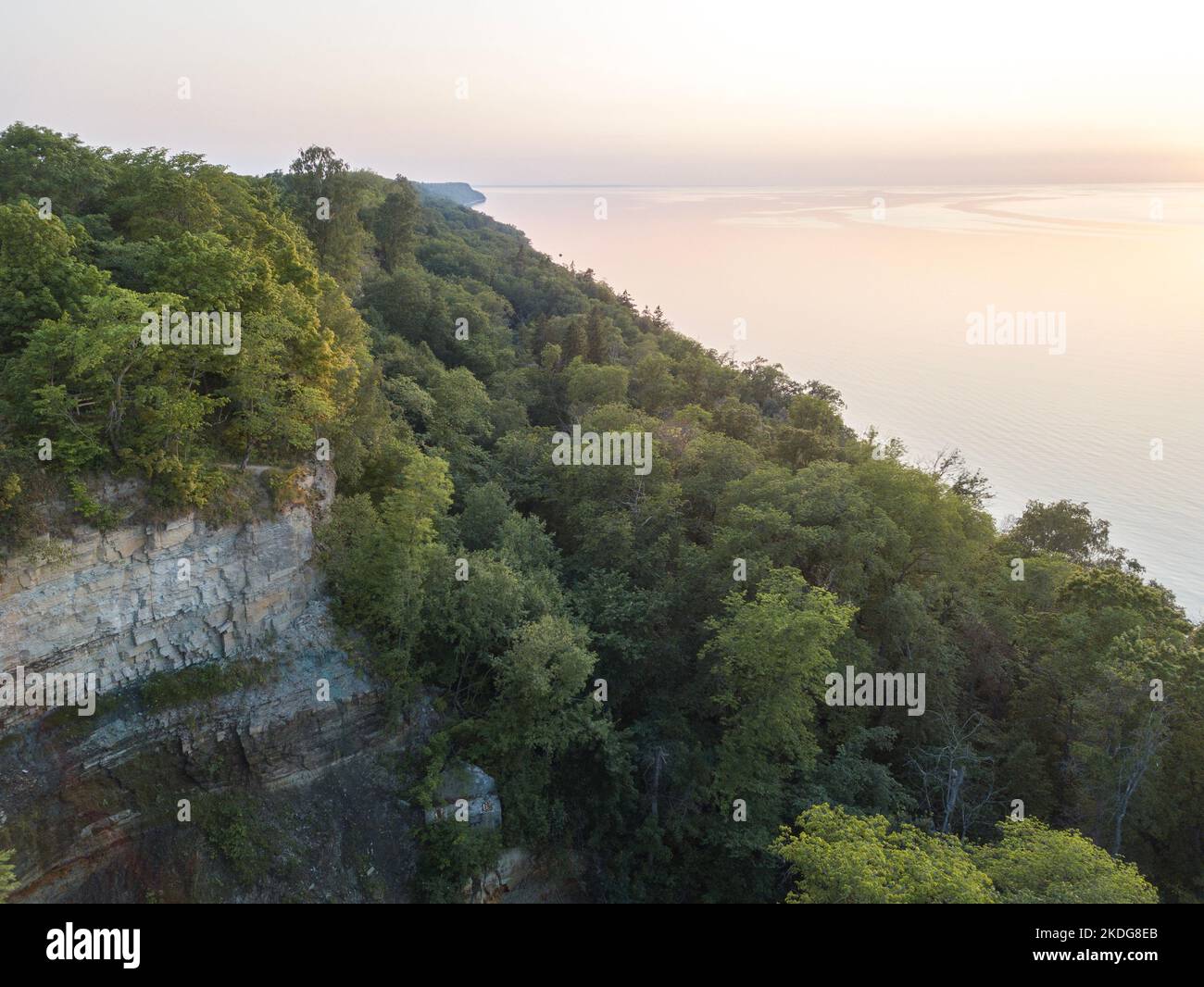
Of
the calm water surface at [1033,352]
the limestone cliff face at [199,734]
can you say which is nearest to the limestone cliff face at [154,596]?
the limestone cliff face at [199,734]

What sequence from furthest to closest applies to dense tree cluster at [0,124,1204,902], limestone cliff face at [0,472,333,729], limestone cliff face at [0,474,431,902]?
dense tree cluster at [0,124,1204,902], limestone cliff face at [0,474,431,902], limestone cliff face at [0,472,333,729]

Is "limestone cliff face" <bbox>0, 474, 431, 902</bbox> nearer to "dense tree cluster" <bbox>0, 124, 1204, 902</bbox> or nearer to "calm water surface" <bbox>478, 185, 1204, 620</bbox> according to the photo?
"dense tree cluster" <bbox>0, 124, 1204, 902</bbox>

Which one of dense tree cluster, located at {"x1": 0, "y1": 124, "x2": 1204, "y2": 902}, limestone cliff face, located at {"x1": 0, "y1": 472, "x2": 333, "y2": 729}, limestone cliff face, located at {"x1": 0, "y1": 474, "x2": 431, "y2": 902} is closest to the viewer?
limestone cliff face, located at {"x1": 0, "y1": 472, "x2": 333, "y2": 729}

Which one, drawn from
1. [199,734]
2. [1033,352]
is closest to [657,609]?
[199,734]

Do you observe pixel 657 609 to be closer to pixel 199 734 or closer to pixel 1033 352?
pixel 199 734

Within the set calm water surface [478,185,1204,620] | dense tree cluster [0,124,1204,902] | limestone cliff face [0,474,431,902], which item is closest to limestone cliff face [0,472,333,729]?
limestone cliff face [0,474,431,902]

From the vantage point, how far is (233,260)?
18172mm

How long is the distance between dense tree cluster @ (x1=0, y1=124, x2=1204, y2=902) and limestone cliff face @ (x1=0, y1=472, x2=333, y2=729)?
3.14ft

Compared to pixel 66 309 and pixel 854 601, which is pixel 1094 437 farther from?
pixel 66 309

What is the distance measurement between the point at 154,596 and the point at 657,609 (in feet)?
47.0

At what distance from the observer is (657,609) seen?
23.6 m

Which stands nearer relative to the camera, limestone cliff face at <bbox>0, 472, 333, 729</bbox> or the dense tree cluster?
limestone cliff face at <bbox>0, 472, 333, 729</bbox>

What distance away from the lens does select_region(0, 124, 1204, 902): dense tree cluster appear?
15.8m
